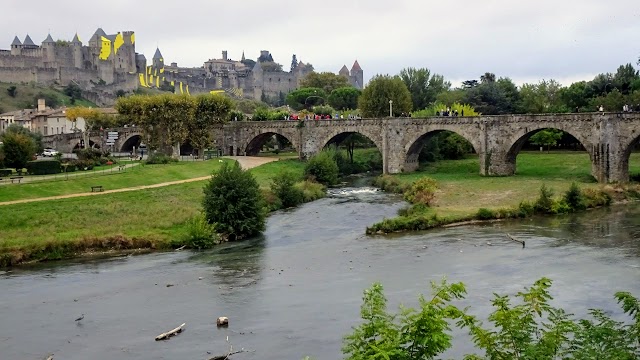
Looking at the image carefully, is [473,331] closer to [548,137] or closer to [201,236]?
[201,236]

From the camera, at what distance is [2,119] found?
11381 centimetres

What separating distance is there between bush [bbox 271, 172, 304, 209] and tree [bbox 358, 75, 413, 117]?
3805 centimetres

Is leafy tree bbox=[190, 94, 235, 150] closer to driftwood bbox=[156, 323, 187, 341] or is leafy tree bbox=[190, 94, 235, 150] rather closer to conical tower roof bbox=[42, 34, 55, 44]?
driftwood bbox=[156, 323, 187, 341]

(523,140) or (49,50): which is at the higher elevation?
(49,50)

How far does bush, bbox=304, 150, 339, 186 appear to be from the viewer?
67.8 meters

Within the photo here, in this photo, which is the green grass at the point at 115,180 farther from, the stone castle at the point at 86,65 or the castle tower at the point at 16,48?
the castle tower at the point at 16,48

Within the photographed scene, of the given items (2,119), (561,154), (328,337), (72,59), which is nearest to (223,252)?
(328,337)

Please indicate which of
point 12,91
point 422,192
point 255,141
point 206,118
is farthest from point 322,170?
point 12,91

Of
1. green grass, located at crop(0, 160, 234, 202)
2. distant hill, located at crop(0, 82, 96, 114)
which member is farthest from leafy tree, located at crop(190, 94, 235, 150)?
distant hill, located at crop(0, 82, 96, 114)

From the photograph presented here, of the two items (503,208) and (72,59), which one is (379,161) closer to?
(503,208)

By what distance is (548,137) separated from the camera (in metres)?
78.2

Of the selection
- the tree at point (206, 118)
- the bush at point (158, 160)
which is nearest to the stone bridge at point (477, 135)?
the tree at point (206, 118)

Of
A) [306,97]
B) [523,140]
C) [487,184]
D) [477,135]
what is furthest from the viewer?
[306,97]

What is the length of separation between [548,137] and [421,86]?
113ft
